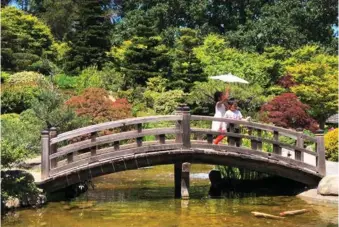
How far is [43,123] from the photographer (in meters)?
13.4

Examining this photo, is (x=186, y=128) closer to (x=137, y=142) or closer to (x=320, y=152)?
(x=137, y=142)

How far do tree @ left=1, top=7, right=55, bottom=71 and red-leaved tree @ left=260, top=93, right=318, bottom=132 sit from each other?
1231cm

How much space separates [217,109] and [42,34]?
19.2 m

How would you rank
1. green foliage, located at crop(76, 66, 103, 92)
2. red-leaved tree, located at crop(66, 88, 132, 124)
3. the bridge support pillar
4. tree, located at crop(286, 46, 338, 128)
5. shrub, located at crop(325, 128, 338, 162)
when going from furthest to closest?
1. green foliage, located at crop(76, 66, 103, 92)
2. tree, located at crop(286, 46, 338, 128)
3. red-leaved tree, located at crop(66, 88, 132, 124)
4. shrub, located at crop(325, 128, 338, 162)
5. the bridge support pillar

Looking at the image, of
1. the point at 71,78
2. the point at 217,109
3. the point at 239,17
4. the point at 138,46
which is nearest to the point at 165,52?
the point at 138,46

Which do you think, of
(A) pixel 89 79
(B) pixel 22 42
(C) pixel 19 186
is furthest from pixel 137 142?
(B) pixel 22 42

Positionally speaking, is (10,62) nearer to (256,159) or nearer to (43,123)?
(43,123)

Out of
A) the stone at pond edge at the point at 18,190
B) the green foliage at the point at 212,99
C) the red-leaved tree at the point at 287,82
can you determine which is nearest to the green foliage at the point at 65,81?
the green foliage at the point at 212,99

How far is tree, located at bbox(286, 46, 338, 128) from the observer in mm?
21516

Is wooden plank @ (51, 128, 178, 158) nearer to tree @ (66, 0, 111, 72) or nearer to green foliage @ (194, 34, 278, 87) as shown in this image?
green foliage @ (194, 34, 278, 87)

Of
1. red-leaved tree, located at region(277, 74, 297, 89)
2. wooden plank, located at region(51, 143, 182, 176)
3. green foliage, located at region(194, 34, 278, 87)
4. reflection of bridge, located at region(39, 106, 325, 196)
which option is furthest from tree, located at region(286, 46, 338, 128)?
wooden plank, located at region(51, 143, 182, 176)

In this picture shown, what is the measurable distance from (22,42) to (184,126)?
753 inches

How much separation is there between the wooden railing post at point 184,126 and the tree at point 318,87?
493 inches

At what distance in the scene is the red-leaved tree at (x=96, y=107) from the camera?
50.4ft
